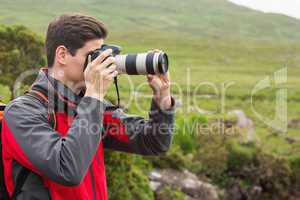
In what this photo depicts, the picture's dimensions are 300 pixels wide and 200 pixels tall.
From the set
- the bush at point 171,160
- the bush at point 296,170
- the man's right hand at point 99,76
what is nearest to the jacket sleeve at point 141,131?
the man's right hand at point 99,76

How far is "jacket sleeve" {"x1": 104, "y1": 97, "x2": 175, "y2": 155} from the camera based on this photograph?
3701mm

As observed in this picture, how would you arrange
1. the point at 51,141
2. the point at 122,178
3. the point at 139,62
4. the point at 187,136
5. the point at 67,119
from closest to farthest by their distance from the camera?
1. the point at 51,141
2. the point at 67,119
3. the point at 139,62
4. the point at 122,178
5. the point at 187,136

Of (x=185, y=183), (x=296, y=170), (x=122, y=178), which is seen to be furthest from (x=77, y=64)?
(x=296, y=170)

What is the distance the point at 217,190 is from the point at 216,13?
6398 inches

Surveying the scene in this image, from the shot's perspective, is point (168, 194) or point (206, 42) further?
point (206, 42)

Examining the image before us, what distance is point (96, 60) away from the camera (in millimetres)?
3170

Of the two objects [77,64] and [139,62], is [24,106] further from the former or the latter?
[139,62]

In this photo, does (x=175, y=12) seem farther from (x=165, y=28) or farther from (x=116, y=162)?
(x=116, y=162)

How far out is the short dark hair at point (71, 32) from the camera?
3.34 meters

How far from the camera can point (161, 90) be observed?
3.68 m

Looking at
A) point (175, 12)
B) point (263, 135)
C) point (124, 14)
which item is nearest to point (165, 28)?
point (124, 14)

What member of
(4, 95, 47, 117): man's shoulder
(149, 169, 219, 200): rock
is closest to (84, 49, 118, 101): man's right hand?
(4, 95, 47, 117): man's shoulder

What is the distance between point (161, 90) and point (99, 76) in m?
0.66

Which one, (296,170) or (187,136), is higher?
(187,136)
